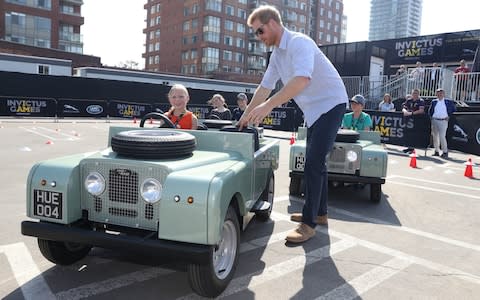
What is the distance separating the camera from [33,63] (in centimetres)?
3731

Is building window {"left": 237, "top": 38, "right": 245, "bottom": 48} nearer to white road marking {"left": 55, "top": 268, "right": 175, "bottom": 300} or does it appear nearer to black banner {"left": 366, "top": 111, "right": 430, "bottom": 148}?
black banner {"left": 366, "top": 111, "right": 430, "bottom": 148}

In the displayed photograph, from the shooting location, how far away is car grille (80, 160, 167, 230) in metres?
2.91

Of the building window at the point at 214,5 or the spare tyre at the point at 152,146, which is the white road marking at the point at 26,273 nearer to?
the spare tyre at the point at 152,146

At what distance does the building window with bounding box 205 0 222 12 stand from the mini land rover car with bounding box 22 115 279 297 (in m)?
74.6

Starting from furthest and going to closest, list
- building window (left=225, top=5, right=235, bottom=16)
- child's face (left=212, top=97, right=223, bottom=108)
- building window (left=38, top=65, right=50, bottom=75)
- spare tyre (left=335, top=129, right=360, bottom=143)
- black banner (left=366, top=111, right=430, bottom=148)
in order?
building window (left=225, top=5, right=235, bottom=16), building window (left=38, top=65, right=50, bottom=75), black banner (left=366, top=111, right=430, bottom=148), child's face (left=212, top=97, right=223, bottom=108), spare tyre (left=335, top=129, right=360, bottom=143)

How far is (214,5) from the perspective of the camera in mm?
73875

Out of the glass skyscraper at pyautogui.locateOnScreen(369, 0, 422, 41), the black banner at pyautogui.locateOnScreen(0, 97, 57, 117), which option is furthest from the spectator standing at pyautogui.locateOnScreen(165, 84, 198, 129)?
the glass skyscraper at pyautogui.locateOnScreen(369, 0, 422, 41)

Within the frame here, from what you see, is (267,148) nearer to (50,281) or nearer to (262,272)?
(262,272)

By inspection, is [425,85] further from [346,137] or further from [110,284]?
[110,284]

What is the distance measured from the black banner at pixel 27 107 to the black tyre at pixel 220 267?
20.6 meters

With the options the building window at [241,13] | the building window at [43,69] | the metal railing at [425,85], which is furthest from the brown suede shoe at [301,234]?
the building window at [241,13]

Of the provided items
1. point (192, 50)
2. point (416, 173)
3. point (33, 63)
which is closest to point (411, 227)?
point (416, 173)

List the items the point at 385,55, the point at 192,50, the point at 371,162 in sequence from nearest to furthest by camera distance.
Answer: the point at 371,162 < the point at 385,55 < the point at 192,50

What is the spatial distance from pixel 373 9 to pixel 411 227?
5980 inches
